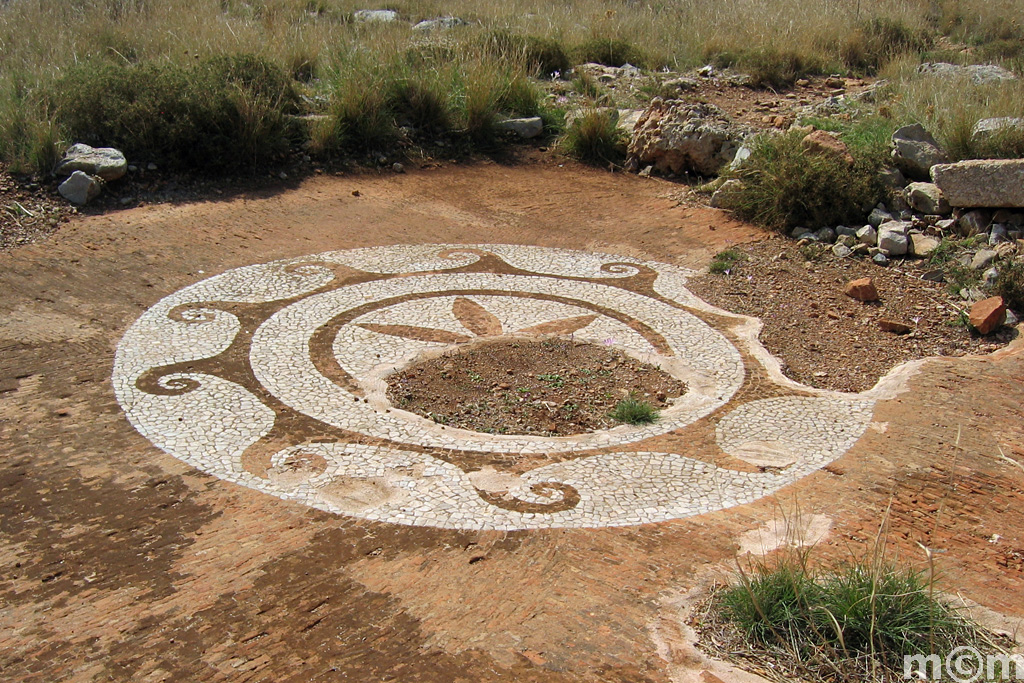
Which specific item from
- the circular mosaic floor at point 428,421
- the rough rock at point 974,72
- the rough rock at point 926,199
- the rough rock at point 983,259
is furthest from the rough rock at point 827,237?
the rough rock at point 974,72

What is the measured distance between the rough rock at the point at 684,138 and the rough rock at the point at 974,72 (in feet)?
13.4

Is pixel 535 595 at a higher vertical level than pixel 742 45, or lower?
lower

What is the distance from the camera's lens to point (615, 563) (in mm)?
4074

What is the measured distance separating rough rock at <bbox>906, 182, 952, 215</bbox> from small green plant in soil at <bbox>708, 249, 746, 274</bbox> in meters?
2.09

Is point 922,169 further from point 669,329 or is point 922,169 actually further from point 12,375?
point 12,375

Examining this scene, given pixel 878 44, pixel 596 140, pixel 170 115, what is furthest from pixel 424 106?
pixel 878 44

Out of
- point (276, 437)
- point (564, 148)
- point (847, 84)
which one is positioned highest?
point (847, 84)

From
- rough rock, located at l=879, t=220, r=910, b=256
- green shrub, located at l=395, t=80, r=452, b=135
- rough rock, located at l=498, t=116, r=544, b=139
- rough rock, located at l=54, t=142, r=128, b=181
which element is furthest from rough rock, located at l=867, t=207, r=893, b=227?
rough rock, located at l=54, t=142, r=128, b=181

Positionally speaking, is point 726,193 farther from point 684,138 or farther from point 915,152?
point 915,152

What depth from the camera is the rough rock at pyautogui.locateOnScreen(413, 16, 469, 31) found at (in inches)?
619

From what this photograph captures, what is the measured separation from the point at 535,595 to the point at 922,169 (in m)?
8.00

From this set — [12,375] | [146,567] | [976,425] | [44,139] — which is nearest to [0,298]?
[12,375]

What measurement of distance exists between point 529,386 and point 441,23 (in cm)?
1222

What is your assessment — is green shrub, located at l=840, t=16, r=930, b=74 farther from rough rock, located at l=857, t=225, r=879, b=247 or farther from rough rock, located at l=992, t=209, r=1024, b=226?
rough rock, located at l=857, t=225, r=879, b=247
